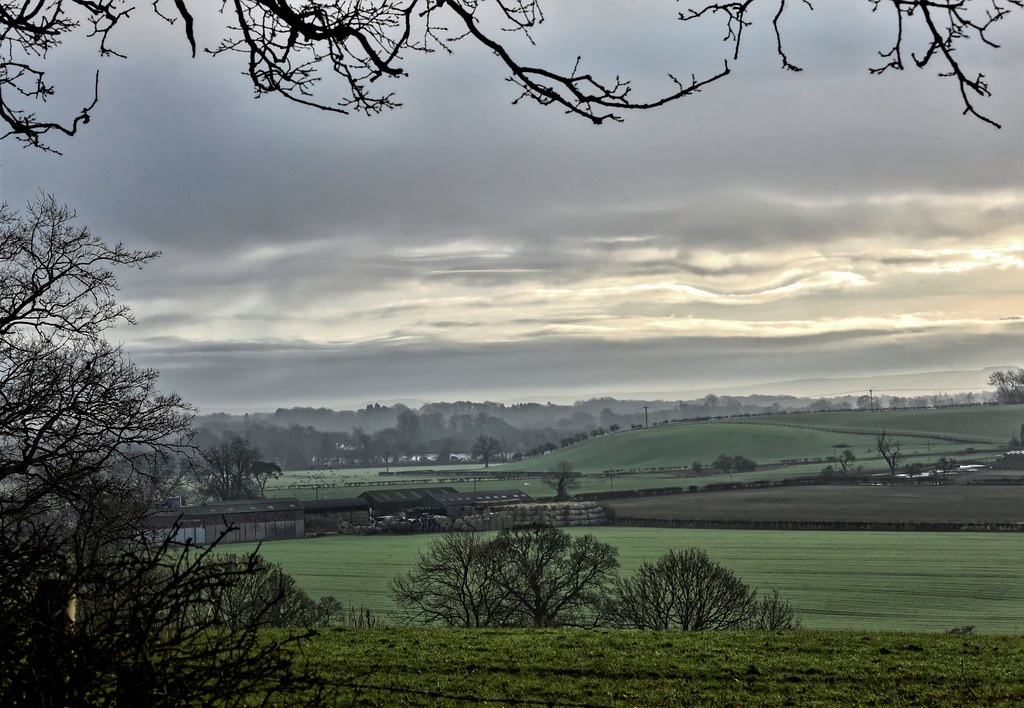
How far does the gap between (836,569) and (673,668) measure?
4649 cm

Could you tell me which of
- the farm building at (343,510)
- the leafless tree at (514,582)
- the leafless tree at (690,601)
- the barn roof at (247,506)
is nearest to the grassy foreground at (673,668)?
the leafless tree at (690,601)

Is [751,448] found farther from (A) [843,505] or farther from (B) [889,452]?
(A) [843,505]

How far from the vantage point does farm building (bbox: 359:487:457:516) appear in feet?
327

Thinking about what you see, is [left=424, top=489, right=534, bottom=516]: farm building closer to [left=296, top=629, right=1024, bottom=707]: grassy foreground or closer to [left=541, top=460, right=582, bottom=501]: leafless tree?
[left=541, top=460, right=582, bottom=501]: leafless tree

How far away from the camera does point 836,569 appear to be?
5647cm

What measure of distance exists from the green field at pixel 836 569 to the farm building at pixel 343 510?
418 inches

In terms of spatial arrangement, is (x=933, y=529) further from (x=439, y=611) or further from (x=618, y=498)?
(x=439, y=611)

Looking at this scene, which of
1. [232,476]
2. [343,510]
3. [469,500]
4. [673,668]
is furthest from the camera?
[469,500]

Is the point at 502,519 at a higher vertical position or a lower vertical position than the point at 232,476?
lower

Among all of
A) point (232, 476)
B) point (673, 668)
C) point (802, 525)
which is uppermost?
point (232, 476)

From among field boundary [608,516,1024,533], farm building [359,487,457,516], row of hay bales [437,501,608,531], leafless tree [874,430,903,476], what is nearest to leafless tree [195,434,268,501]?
farm building [359,487,457,516]

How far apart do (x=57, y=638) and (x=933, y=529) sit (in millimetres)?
74212

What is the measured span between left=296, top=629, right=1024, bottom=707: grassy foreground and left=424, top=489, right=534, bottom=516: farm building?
77.6 m

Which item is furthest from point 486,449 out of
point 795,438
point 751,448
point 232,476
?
point 232,476
